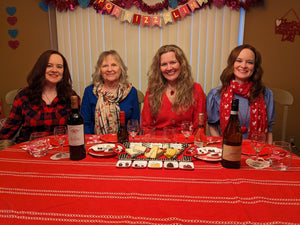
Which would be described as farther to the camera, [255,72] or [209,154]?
[255,72]

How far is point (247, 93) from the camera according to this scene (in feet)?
5.88

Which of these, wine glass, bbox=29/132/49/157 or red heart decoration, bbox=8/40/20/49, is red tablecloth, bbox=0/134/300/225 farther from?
red heart decoration, bbox=8/40/20/49

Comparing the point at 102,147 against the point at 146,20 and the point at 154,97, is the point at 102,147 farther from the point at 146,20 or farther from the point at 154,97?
the point at 146,20

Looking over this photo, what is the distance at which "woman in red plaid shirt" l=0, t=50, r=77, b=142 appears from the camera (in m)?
1.72

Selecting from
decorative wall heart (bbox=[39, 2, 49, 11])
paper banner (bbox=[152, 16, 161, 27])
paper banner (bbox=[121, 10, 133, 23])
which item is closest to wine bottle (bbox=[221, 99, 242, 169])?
paper banner (bbox=[152, 16, 161, 27])

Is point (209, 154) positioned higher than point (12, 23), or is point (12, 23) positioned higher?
point (12, 23)

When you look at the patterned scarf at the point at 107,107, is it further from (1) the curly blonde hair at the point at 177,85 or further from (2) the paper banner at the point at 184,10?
(2) the paper banner at the point at 184,10

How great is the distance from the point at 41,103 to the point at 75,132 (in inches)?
38.6

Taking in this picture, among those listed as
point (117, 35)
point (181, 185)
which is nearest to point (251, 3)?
point (117, 35)

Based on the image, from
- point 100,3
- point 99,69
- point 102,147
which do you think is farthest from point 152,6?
point 102,147

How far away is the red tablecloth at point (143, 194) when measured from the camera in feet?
2.02

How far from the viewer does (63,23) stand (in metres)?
2.83

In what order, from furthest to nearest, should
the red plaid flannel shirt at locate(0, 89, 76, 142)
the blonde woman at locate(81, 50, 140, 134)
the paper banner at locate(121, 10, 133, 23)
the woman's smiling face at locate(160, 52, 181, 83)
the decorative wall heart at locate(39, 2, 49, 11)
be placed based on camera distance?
the decorative wall heart at locate(39, 2, 49, 11) → the paper banner at locate(121, 10, 133, 23) → the blonde woman at locate(81, 50, 140, 134) → the woman's smiling face at locate(160, 52, 181, 83) → the red plaid flannel shirt at locate(0, 89, 76, 142)

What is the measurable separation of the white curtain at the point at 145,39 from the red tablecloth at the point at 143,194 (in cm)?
199
